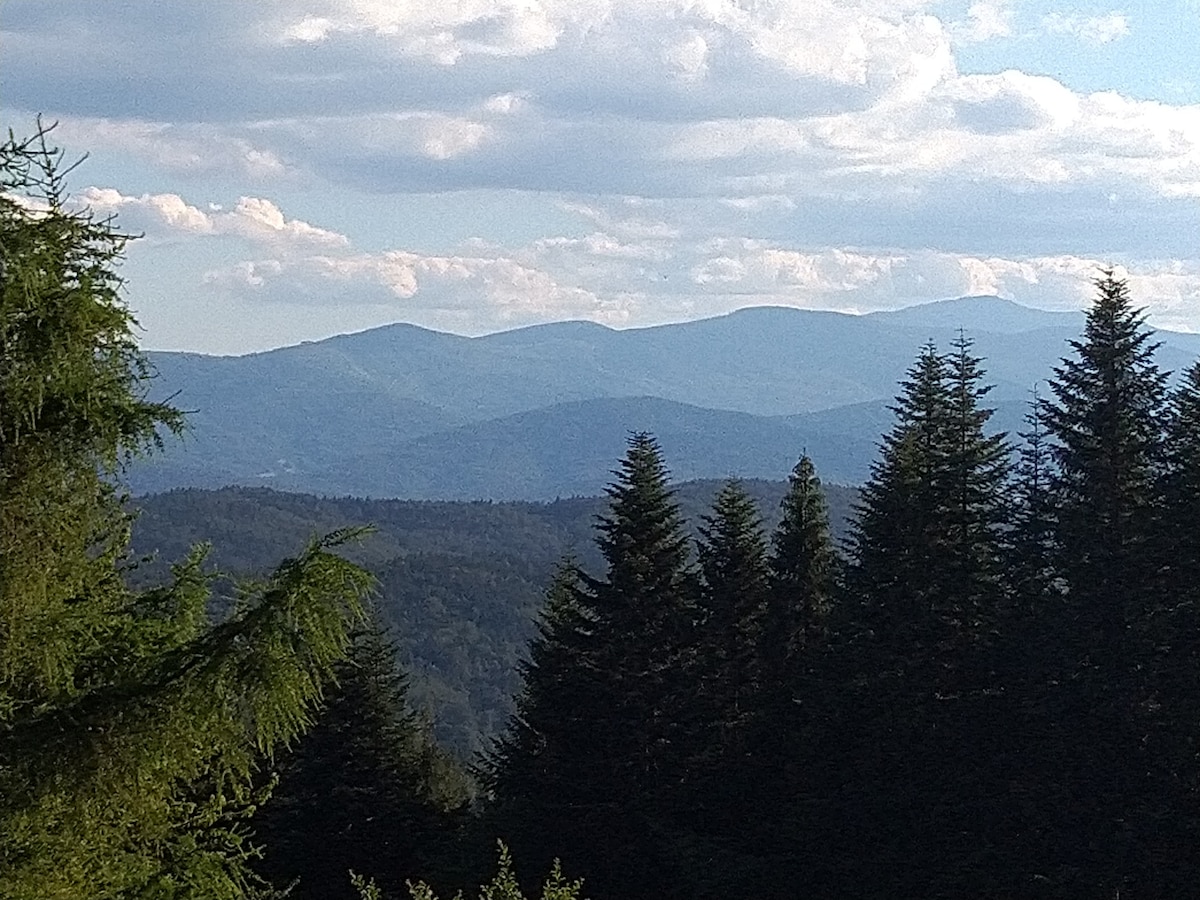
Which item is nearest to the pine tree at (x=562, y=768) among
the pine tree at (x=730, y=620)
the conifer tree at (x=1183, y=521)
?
the pine tree at (x=730, y=620)

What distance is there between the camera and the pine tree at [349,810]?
1265 inches

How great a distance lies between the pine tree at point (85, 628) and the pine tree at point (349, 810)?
26.0m

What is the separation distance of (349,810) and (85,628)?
27.4 meters

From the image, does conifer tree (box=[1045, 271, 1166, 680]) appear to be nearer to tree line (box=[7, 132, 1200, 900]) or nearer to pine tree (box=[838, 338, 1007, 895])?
tree line (box=[7, 132, 1200, 900])

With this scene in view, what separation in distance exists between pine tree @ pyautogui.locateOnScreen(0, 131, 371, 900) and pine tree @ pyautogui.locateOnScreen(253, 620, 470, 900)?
26.0 metres

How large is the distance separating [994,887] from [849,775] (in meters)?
3.76

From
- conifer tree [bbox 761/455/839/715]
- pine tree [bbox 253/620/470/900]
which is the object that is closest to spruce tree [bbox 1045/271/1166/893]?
conifer tree [bbox 761/455/839/715]

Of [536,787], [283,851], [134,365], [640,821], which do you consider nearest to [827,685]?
[640,821]

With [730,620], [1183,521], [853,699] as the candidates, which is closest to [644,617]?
[730,620]

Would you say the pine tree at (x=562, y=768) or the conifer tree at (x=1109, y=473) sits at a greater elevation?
the conifer tree at (x=1109, y=473)

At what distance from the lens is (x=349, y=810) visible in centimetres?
3225

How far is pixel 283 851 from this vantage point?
32375 millimetres

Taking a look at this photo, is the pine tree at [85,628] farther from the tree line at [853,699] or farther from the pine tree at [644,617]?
the pine tree at [644,617]

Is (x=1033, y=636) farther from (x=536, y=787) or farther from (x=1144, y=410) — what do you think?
(x=536, y=787)
